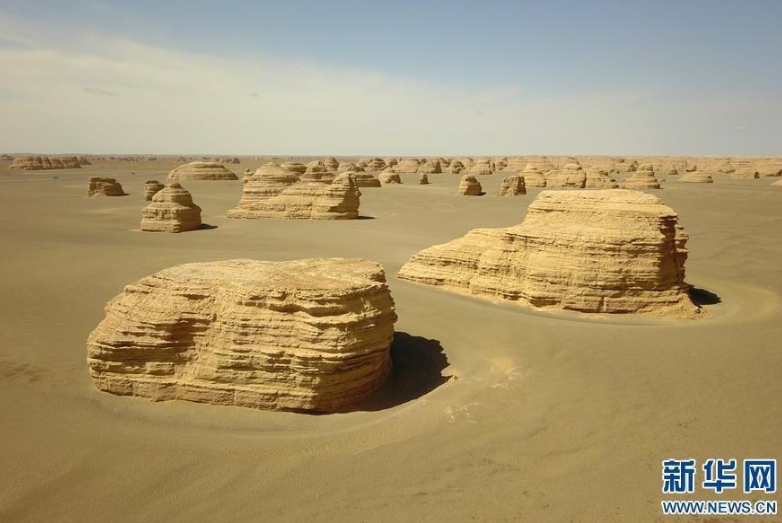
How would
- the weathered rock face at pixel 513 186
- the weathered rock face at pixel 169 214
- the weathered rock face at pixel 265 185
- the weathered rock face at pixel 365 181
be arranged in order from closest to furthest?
the weathered rock face at pixel 169 214 < the weathered rock face at pixel 265 185 < the weathered rock face at pixel 513 186 < the weathered rock face at pixel 365 181

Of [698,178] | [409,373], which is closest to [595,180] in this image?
[698,178]

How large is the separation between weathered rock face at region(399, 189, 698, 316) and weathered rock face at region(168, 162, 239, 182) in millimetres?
46225

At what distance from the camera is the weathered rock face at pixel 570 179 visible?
43250 mm

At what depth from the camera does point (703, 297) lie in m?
12.8

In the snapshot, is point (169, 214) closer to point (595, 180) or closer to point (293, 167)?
point (293, 167)

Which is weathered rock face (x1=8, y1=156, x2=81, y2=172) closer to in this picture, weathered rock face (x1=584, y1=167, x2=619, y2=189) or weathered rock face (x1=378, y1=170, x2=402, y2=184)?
weathered rock face (x1=378, y1=170, x2=402, y2=184)

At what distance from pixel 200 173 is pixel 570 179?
37999 mm

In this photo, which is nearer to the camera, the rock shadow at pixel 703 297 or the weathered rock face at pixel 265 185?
the rock shadow at pixel 703 297

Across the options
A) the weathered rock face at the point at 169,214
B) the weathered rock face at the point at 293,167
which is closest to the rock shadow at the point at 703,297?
the weathered rock face at the point at 169,214

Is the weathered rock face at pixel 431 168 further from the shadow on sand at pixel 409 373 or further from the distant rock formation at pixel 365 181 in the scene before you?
the shadow on sand at pixel 409 373

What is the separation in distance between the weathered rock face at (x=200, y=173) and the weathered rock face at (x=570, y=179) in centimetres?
3450

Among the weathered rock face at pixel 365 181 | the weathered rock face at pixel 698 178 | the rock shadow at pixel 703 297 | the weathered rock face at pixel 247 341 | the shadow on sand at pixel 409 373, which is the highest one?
the weathered rock face at pixel 698 178

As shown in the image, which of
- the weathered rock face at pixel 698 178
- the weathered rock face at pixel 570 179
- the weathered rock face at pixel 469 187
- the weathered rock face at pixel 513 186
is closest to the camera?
the weathered rock face at pixel 513 186

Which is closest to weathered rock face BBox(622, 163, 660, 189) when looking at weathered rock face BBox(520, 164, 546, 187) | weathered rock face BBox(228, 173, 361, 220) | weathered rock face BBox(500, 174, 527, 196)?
weathered rock face BBox(520, 164, 546, 187)
